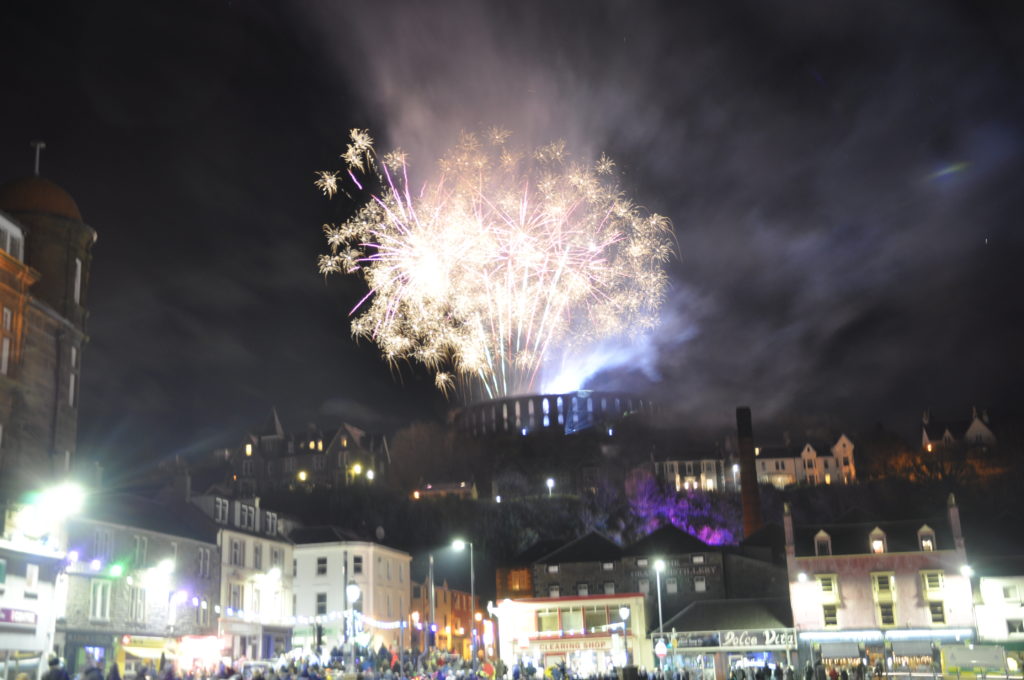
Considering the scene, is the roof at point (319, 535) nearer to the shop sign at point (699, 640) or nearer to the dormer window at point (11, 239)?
the shop sign at point (699, 640)

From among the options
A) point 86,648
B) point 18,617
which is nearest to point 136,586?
point 86,648

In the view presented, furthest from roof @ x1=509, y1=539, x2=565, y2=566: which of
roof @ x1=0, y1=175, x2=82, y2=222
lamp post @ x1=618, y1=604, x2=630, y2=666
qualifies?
roof @ x1=0, y1=175, x2=82, y2=222

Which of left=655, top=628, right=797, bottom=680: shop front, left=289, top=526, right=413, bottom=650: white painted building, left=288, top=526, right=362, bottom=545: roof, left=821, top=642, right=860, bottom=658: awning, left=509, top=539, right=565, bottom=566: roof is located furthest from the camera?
left=509, top=539, right=565, bottom=566: roof

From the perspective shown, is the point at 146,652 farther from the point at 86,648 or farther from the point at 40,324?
the point at 40,324

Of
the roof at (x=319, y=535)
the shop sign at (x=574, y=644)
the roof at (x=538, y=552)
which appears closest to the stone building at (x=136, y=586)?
the roof at (x=319, y=535)

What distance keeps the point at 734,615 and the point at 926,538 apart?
12.4m

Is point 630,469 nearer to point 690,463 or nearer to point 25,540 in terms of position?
point 690,463

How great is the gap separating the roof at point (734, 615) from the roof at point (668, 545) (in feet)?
22.8

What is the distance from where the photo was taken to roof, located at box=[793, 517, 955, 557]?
191 feet

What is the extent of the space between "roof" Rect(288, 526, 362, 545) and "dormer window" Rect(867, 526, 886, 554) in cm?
3228

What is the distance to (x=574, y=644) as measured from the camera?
60500 millimetres

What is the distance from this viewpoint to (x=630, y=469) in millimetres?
121500

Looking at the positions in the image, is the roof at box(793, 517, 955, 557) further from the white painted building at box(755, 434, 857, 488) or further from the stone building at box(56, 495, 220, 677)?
the white painted building at box(755, 434, 857, 488)

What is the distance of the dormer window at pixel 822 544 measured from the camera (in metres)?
59.4
